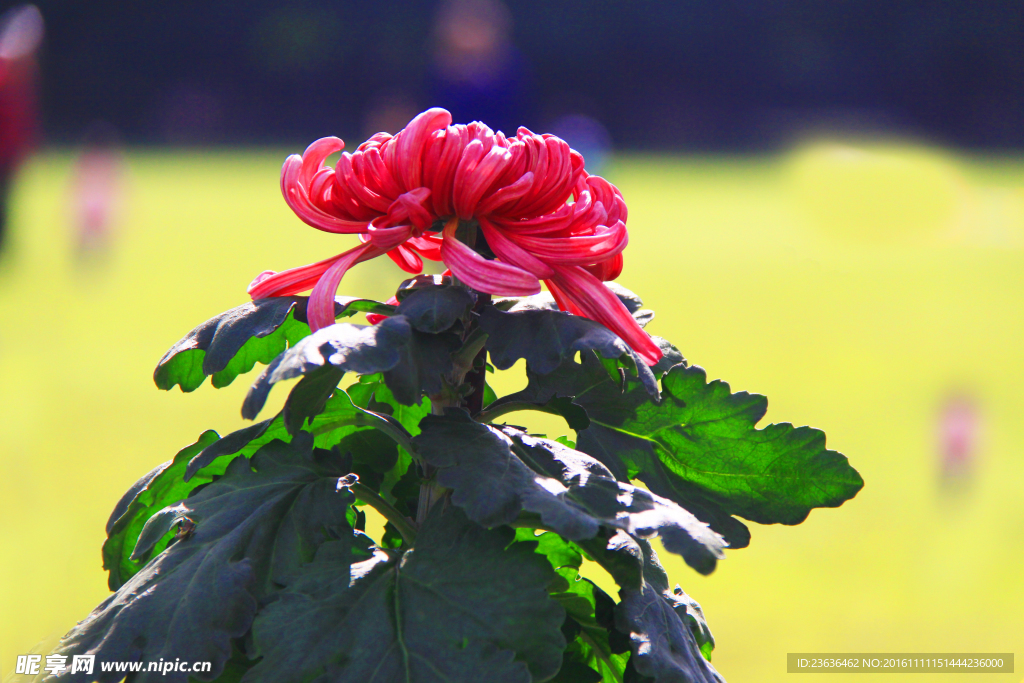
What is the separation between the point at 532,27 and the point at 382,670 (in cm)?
2192

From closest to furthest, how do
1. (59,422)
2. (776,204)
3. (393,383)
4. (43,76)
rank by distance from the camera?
(393,383) < (59,422) < (776,204) < (43,76)

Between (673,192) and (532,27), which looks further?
(532,27)

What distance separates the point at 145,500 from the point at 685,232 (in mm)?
10094

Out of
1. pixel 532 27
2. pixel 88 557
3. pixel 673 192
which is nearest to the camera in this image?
pixel 88 557

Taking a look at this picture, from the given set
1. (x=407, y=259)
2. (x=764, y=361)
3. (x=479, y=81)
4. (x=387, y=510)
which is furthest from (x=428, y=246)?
(x=764, y=361)

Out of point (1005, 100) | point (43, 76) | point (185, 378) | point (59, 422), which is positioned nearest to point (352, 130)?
point (43, 76)

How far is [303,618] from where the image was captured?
67cm

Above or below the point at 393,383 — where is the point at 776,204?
above

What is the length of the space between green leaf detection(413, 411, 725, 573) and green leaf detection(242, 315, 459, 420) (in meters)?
0.06

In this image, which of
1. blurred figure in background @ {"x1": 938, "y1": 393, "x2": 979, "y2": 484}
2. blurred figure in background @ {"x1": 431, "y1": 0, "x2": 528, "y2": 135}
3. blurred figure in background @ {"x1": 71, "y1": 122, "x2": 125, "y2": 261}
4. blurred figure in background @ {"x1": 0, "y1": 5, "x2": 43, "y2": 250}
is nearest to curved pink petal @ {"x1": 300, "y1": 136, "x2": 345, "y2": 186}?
blurred figure in background @ {"x1": 938, "y1": 393, "x2": 979, "y2": 484}

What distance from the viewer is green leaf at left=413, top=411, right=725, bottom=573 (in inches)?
24.4

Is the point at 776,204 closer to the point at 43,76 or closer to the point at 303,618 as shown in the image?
the point at 303,618

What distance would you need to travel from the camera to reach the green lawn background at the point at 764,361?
2891mm

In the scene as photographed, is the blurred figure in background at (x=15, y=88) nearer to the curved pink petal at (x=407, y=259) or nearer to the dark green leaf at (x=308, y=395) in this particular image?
the curved pink petal at (x=407, y=259)
